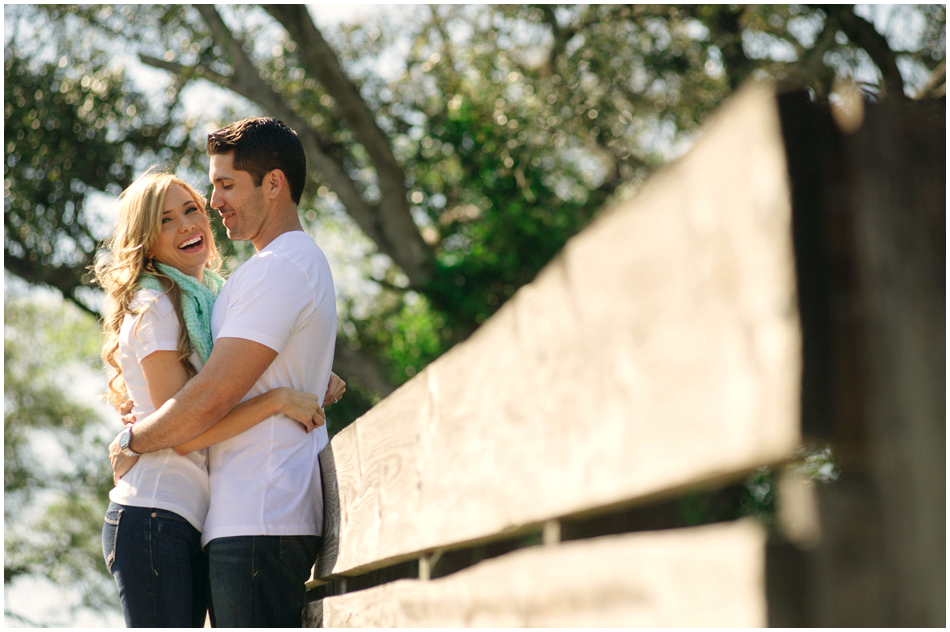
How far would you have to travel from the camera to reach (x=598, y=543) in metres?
0.85

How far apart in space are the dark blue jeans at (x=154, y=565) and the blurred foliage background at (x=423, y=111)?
617 centimetres

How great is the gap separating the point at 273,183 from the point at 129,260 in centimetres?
41

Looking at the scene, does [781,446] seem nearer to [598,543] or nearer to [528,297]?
[598,543]

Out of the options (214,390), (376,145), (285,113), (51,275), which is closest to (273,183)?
(214,390)

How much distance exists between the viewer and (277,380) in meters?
1.97

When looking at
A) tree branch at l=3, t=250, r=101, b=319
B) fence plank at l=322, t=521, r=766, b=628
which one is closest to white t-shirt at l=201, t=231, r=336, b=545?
fence plank at l=322, t=521, r=766, b=628

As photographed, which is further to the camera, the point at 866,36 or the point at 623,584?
the point at 866,36

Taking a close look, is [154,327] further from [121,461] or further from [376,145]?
[376,145]

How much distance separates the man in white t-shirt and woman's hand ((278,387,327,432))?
0.03 metres

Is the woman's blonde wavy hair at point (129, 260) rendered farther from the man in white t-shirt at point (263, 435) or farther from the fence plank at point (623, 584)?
the fence plank at point (623, 584)

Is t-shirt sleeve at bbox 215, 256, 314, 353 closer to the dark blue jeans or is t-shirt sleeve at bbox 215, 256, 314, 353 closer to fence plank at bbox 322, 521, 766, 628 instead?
the dark blue jeans

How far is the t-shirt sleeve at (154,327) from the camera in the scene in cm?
194

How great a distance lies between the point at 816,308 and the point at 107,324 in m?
1.91

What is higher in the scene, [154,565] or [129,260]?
[129,260]
